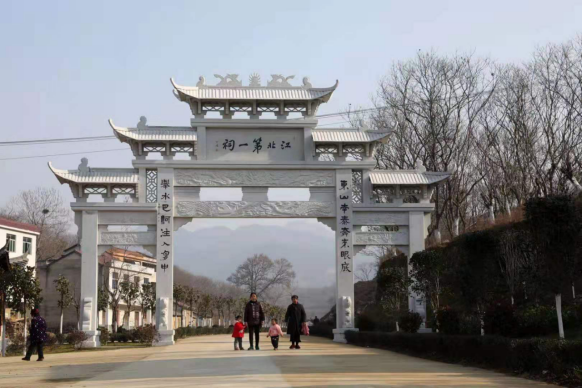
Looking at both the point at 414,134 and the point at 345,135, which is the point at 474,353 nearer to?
the point at 345,135

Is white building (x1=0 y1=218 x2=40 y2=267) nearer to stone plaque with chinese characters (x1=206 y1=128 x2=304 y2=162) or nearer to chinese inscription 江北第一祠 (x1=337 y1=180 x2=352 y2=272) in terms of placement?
stone plaque with chinese characters (x1=206 y1=128 x2=304 y2=162)

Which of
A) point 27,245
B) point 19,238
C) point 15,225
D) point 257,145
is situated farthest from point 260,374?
point 27,245

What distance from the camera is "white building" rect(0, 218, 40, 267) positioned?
30.8m

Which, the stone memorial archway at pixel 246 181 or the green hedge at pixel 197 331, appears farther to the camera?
the green hedge at pixel 197 331

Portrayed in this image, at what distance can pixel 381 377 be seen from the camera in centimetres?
884

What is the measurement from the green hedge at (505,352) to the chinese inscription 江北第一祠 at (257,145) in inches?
304

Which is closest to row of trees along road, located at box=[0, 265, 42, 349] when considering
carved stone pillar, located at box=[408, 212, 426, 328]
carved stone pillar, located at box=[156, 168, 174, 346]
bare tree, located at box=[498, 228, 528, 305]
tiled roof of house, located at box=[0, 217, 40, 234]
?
carved stone pillar, located at box=[156, 168, 174, 346]

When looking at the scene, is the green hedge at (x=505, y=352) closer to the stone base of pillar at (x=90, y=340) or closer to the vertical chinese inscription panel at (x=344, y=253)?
the vertical chinese inscription panel at (x=344, y=253)

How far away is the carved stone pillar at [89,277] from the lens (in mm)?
20281

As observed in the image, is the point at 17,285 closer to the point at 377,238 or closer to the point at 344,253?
the point at 344,253

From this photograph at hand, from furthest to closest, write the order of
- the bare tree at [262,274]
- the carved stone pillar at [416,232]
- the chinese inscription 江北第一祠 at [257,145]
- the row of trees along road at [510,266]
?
the bare tree at [262,274] < the carved stone pillar at [416,232] < the chinese inscription 江北第一祠 at [257,145] < the row of trees along road at [510,266]

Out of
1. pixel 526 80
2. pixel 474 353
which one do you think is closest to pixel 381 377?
pixel 474 353

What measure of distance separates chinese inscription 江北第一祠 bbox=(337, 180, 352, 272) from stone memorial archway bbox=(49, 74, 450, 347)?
0.03 meters

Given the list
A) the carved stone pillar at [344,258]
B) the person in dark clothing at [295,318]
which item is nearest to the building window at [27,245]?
the carved stone pillar at [344,258]
